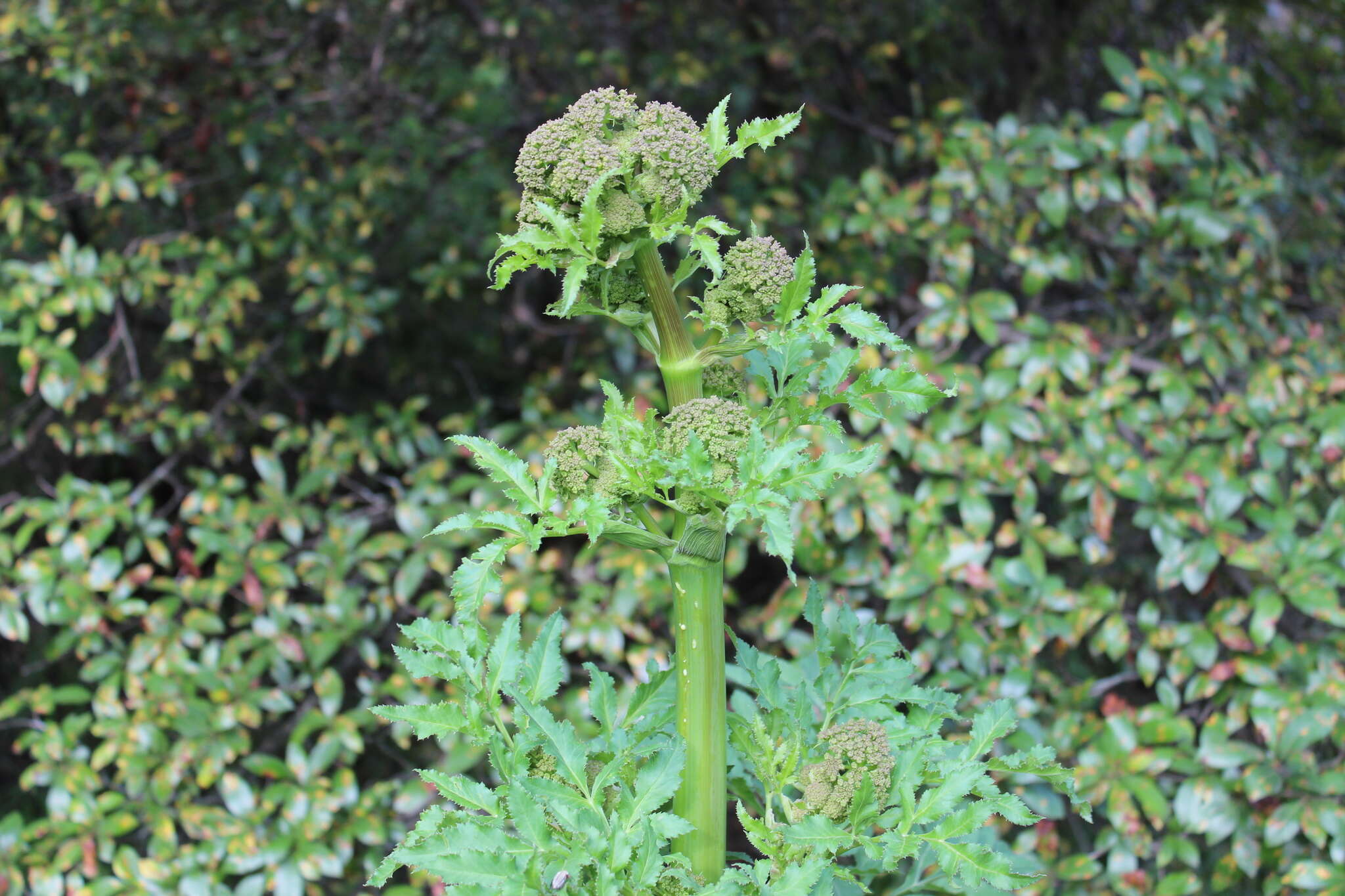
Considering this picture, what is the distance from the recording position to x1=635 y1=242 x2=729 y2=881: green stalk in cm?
119

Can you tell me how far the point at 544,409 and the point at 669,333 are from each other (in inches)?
61.5

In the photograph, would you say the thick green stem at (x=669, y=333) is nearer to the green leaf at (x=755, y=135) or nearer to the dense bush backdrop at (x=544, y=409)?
the green leaf at (x=755, y=135)

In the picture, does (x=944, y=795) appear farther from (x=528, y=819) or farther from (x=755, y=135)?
(x=755, y=135)

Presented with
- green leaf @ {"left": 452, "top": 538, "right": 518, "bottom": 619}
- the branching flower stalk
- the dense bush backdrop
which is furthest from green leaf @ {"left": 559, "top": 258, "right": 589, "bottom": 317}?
the dense bush backdrop

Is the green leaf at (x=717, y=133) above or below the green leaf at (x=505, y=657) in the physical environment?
above

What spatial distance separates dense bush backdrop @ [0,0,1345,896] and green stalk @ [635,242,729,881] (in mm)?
835

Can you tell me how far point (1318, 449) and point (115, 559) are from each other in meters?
2.48

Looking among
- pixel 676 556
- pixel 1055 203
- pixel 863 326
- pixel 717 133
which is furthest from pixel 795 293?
pixel 1055 203

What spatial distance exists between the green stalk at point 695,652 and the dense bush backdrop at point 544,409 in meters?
0.84

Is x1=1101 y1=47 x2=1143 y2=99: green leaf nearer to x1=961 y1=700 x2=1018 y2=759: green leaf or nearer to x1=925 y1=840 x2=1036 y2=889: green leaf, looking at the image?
x1=961 y1=700 x2=1018 y2=759: green leaf

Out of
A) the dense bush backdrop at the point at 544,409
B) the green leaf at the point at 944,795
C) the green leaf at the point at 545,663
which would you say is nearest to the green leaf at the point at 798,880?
the green leaf at the point at 944,795

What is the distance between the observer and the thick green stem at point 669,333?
45.9 inches

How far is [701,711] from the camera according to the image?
4.08 feet

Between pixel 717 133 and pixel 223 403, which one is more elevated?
pixel 717 133
